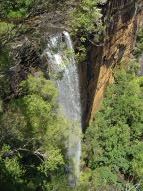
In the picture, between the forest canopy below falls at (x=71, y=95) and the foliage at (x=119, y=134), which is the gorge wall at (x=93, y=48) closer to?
the forest canopy below falls at (x=71, y=95)

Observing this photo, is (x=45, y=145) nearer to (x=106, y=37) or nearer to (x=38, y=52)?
(x=38, y=52)

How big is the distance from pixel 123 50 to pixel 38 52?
10.4 metres

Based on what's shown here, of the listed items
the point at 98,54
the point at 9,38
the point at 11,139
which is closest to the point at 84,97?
the point at 98,54

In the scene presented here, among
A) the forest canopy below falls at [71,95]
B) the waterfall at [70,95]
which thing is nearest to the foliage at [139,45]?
the forest canopy below falls at [71,95]

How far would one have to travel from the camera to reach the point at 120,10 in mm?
19531

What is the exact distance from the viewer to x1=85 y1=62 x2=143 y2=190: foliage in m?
20.2

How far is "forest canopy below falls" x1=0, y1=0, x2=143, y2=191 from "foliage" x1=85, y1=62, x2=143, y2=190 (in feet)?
0.14

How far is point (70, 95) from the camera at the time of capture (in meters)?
16.5

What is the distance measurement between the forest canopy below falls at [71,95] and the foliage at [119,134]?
0.04m

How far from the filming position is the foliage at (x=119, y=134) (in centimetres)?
2019

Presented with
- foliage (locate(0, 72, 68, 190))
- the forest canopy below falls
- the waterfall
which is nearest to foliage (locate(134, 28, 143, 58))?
the forest canopy below falls

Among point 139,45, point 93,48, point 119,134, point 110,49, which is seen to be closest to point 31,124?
point 93,48

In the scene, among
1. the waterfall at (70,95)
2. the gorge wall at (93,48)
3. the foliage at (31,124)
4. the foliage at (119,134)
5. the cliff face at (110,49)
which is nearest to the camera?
the gorge wall at (93,48)

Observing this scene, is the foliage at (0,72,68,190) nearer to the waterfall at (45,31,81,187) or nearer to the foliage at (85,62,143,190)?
the waterfall at (45,31,81,187)
